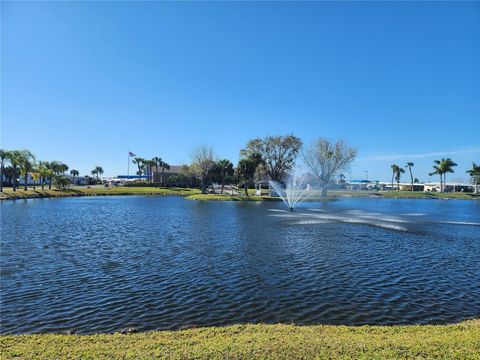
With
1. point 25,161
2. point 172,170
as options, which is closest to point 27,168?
point 25,161

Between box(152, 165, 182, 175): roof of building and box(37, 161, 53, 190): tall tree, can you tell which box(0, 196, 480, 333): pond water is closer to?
box(37, 161, 53, 190): tall tree

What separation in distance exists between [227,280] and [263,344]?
712 centimetres

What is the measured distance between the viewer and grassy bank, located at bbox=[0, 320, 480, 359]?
23.5 feet

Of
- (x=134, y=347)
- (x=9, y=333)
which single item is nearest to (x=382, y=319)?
(x=134, y=347)

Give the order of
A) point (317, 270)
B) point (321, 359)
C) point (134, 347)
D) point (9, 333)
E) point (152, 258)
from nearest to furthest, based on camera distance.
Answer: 1. point (321, 359)
2. point (134, 347)
3. point (9, 333)
4. point (317, 270)
5. point (152, 258)

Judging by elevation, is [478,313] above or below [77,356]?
below

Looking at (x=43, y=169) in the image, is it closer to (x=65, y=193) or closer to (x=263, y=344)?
(x=65, y=193)

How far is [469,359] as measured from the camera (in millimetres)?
6938

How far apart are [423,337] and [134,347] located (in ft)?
24.3

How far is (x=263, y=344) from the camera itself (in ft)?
25.3

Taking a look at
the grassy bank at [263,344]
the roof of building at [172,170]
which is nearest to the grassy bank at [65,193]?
the roof of building at [172,170]

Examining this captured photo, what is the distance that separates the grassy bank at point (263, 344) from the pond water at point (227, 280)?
1305 millimetres

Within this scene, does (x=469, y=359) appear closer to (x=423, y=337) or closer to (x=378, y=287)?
(x=423, y=337)

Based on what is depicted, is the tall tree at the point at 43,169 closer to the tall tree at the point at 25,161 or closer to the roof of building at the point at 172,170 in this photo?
the tall tree at the point at 25,161
